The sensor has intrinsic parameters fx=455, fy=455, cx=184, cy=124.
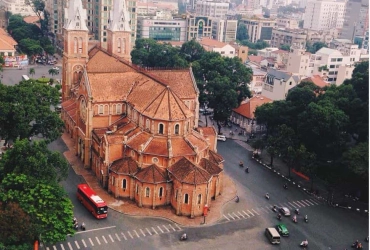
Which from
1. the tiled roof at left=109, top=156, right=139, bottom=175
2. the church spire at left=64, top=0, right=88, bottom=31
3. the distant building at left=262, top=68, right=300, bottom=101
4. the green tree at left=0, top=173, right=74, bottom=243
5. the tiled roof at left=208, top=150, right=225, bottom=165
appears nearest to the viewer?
the green tree at left=0, top=173, right=74, bottom=243

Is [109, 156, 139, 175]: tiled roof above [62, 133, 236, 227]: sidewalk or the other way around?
above

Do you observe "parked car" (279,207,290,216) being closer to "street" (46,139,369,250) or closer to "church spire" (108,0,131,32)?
"street" (46,139,369,250)

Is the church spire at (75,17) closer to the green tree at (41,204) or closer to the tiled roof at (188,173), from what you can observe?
the tiled roof at (188,173)

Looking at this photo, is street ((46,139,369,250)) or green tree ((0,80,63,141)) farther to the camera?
green tree ((0,80,63,141))

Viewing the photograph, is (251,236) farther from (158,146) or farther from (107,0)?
(107,0)

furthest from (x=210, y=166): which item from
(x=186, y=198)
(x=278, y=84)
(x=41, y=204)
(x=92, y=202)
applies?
(x=278, y=84)

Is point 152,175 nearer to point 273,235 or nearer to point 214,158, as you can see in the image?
point 214,158

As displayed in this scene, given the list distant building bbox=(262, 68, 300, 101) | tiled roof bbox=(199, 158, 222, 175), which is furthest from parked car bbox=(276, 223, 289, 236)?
distant building bbox=(262, 68, 300, 101)
